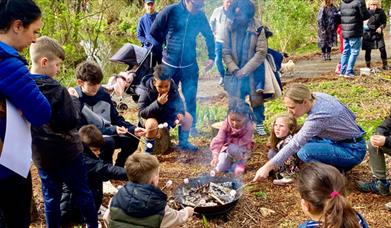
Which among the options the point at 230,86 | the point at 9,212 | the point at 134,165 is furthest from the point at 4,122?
the point at 230,86

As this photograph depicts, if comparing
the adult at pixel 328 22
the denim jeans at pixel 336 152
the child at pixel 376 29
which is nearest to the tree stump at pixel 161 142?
the denim jeans at pixel 336 152

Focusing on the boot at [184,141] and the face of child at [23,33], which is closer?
the face of child at [23,33]

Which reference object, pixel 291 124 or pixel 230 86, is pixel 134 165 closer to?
pixel 291 124

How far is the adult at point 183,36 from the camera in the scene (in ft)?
18.7

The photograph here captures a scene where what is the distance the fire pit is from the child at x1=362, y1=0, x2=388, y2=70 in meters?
6.67

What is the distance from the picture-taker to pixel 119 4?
13.8m

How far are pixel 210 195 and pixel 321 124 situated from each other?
1233 mm

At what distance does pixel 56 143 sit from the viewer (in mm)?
3145

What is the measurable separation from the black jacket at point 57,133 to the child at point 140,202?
515 millimetres

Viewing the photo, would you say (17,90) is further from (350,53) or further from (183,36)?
(350,53)

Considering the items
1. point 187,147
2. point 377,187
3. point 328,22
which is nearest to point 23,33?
point 377,187

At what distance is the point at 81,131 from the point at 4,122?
1.36 metres

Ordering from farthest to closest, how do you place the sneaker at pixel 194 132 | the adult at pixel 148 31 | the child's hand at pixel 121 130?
1. the sneaker at pixel 194 132
2. the adult at pixel 148 31
3. the child's hand at pixel 121 130

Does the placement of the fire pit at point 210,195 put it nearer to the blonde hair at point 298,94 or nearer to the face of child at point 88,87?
the blonde hair at point 298,94
